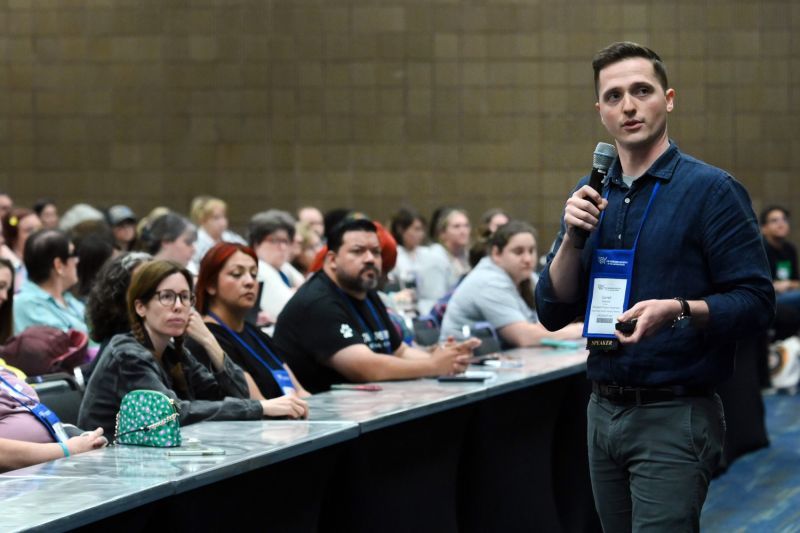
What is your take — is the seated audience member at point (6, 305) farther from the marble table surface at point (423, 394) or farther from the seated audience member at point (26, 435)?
the seated audience member at point (26, 435)

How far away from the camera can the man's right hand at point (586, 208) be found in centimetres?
268

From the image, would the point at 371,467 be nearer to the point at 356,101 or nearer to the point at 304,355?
A: the point at 304,355

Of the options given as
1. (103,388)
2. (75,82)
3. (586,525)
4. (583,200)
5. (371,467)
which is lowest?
(586,525)

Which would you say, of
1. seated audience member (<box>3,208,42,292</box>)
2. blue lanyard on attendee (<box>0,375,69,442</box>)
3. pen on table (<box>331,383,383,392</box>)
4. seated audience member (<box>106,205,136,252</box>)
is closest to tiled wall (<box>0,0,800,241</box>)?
seated audience member (<box>106,205,136,252</box>)

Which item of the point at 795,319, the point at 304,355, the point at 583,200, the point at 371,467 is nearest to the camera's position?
the point at 583,200

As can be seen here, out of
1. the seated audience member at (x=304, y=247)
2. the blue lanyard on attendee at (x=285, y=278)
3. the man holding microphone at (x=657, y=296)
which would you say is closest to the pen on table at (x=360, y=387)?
the man holding microphone at (x=657, y=296)

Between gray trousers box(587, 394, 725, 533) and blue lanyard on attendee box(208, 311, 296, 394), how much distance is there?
225 cm

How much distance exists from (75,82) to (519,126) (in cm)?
470

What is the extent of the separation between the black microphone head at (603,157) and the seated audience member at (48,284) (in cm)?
424

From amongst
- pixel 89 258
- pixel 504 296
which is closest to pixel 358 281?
pixel 504 296

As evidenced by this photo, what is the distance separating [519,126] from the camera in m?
13.8

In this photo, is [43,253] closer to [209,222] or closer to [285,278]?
[285,278]

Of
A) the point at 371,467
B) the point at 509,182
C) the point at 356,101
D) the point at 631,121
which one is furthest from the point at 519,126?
the point at 631,121

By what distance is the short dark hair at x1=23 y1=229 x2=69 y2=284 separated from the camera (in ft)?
21.9
